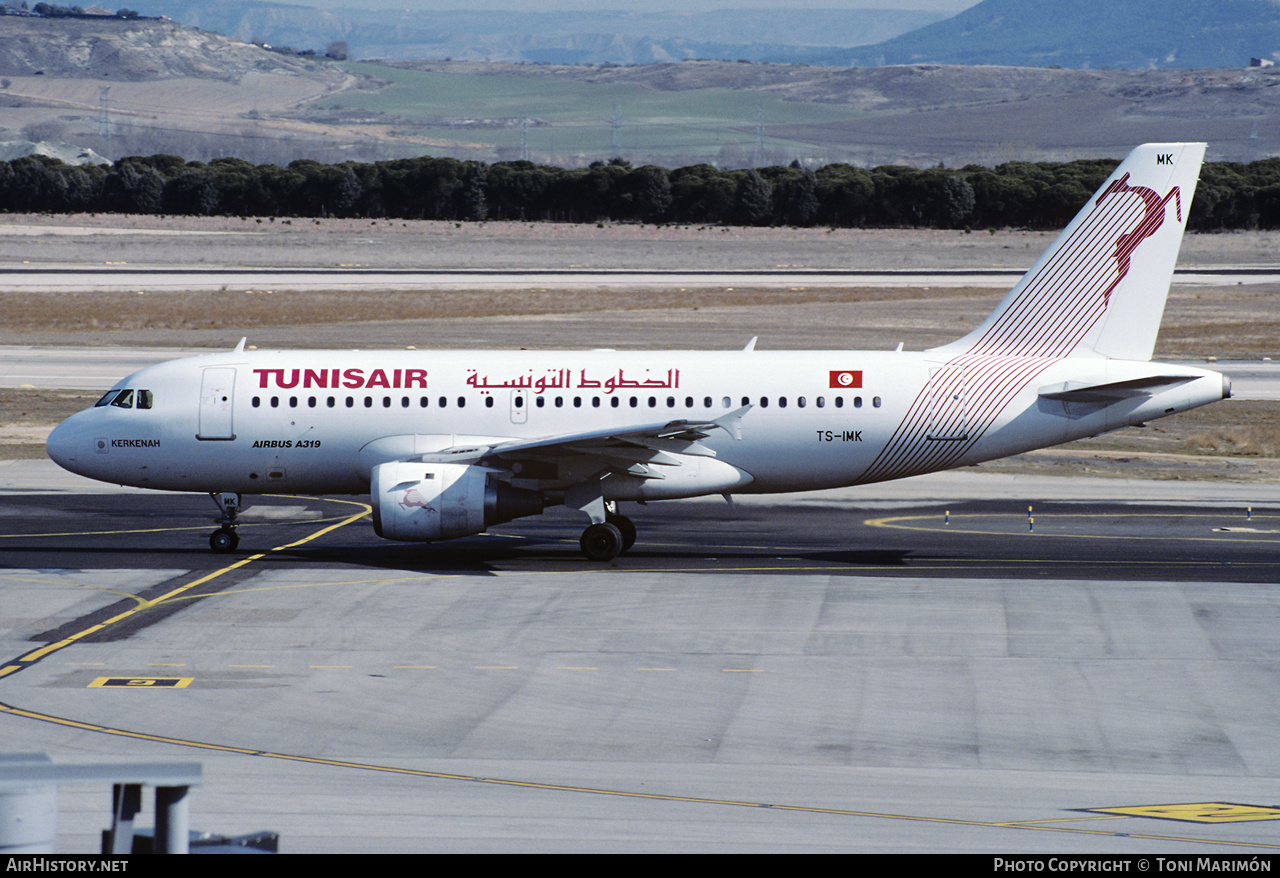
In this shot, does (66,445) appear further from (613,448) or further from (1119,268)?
(1119,268)

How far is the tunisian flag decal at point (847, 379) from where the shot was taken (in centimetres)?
2983

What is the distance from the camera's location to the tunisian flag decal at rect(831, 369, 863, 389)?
29828mm

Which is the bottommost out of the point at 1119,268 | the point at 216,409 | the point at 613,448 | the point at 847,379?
the point at 613,448

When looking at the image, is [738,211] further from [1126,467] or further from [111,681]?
[111,681]

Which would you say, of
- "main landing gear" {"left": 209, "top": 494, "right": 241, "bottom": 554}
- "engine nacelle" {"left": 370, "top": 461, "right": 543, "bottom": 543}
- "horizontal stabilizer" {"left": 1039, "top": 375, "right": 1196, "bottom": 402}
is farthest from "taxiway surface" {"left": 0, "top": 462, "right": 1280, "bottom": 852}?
"horizontal stabilizer" {"left": 1039, "top": 375, "right": 1196, "bottom": 402}

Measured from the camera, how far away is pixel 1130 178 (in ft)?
99.2

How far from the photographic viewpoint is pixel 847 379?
29.9 metres

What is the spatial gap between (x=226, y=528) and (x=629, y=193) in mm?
121903

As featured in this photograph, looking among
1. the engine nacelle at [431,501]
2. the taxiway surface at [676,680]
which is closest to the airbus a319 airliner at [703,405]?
the engine nacelle at [431,501]

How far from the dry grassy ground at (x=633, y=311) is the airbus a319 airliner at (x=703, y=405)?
1380 cm

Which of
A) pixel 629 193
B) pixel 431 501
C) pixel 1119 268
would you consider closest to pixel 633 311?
pixel 1119 268

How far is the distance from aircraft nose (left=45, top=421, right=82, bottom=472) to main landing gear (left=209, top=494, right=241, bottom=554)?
3.17m

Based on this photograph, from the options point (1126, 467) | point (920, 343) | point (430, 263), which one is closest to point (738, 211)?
point (430, 263)

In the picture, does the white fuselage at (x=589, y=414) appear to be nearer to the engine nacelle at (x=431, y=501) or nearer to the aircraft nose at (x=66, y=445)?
the aircraft nose at (x=66, y=445)
